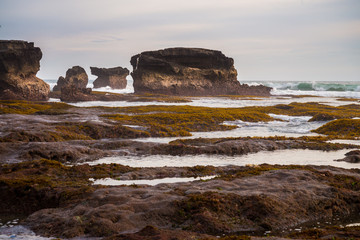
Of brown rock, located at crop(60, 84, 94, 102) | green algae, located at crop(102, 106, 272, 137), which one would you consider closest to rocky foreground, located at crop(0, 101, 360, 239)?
green algae, located at crop(102, 106, 272, 137)

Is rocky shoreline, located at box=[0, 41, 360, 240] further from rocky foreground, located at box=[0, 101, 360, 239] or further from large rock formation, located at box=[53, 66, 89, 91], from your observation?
large rock formation, located at box=[53, 66, 89, 91]

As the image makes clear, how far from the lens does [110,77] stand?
125 meters

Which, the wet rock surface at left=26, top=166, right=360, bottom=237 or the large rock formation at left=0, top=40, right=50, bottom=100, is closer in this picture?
the wet rock surface at left=26, top=166, right=360, bottom=237

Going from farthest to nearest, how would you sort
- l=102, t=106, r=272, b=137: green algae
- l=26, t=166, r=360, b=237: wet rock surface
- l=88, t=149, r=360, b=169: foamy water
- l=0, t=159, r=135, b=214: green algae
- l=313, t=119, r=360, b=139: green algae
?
l=102, t=106, r=272, b=137: green algae < l=313, t=119, r=360, b=139: green algae < l=88, t=149, r=360, b=169: foamy water < l=0, t=159, r=135, b=214: green algae < l=26, t=166, r=360, b=237: wet rock surface

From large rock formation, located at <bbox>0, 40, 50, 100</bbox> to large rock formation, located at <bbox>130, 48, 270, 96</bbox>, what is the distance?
30.5m

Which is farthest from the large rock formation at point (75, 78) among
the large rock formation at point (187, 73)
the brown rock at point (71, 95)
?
the brown rock at point (71, 95)

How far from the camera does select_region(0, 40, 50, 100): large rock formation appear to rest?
5757 cm

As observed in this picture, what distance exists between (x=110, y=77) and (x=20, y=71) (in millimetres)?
65395

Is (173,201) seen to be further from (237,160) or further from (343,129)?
(343,129)

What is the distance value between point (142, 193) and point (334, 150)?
14.7m

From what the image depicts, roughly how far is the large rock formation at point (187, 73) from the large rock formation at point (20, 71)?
30.5 metres

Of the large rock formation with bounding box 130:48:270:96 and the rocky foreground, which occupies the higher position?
the large rock formation with bounding box 130:48:270:96

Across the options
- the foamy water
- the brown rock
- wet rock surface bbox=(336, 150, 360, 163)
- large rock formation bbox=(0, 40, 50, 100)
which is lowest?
the foamy water

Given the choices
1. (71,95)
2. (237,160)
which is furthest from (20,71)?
(237,160)
